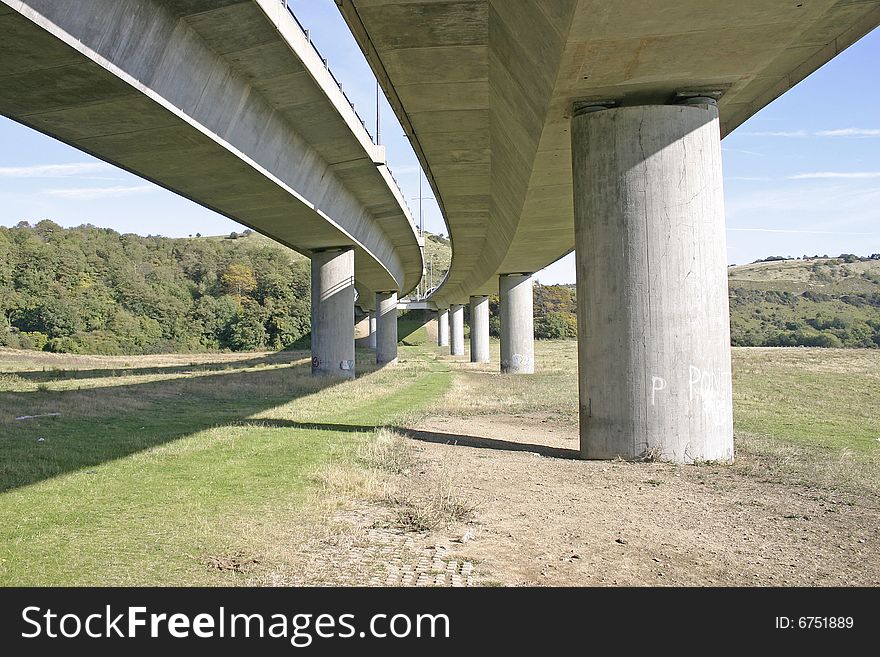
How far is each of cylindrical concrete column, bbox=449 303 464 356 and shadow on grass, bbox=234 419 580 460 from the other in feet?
219

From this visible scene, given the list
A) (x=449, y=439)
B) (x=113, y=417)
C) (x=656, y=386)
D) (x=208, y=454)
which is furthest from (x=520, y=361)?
(x=656, y=386)

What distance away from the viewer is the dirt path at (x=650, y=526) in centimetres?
618

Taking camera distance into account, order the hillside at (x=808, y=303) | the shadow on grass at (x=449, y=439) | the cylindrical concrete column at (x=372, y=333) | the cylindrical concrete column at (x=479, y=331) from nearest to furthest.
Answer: the shadow on grass at (x=449, y=439) → the cylindrical concrete column at (x=479, y=331) → the cylindrical concrete column at (x=372, y=333) → the hillside at (x=808, y=303)

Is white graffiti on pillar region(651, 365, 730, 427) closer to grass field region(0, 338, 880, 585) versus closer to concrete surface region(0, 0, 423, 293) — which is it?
grass field region(0, 338, 880, 585)

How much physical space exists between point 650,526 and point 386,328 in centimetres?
6021

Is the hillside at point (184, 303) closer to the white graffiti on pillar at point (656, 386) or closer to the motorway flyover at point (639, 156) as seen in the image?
the motorway flyover at point (639, 156)

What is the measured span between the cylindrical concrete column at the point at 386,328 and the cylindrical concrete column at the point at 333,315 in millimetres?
25032

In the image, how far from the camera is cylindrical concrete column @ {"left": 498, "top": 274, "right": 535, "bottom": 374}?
144ft

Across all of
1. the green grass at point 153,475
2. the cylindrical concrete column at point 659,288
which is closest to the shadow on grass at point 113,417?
the green grass at point 153,475

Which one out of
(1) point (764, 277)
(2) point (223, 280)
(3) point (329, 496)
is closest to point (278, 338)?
(2) point (223, 280)

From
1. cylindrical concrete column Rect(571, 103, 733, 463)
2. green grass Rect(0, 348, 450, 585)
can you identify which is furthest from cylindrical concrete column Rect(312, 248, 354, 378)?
cylindrical concrete column Rect(571, 103, 733, 463)

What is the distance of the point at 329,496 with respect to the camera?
30.5 ft

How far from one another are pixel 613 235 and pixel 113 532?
823 cm
